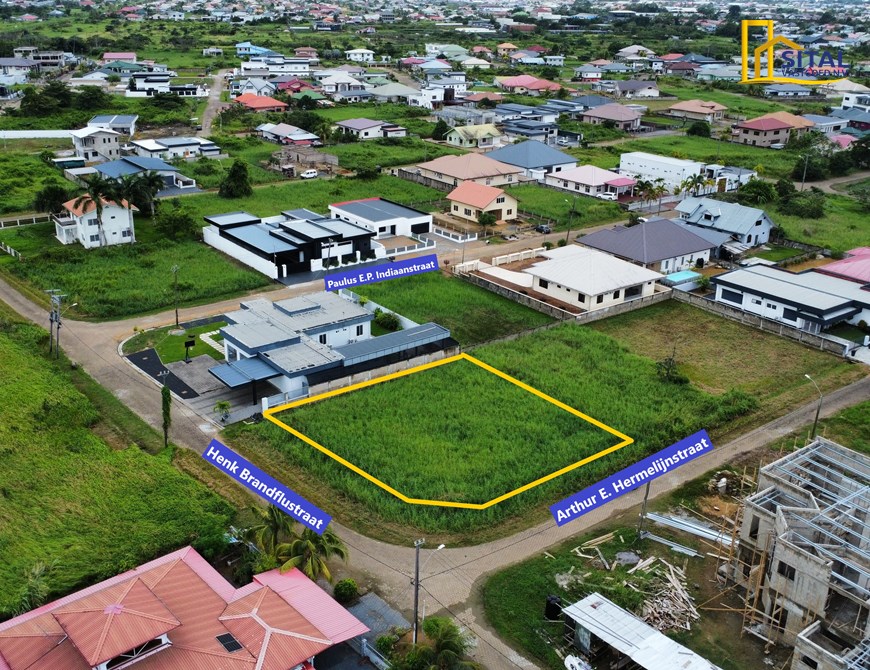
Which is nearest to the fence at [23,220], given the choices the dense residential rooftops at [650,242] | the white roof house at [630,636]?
the dense residential rooftops at [650,242]

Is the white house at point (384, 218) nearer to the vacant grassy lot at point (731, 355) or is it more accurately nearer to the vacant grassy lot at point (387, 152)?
the vacant grassy lot at point (387, 152)

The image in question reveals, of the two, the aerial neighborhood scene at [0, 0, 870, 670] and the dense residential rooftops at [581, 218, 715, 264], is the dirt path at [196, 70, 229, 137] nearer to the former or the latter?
the aerial neighborhood scene at [0, 0, 870, 670]

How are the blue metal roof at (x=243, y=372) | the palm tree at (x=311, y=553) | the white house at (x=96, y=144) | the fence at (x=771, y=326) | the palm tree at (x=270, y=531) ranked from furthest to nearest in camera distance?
the white house at (x=96, y=144) < the fence at (x=771, y=326) < the blue metal roof at (x=243, y=372) < the palm tree at (x=270, y=531) < the palm tree at (x=311, y=553)

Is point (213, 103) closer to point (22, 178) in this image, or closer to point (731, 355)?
point (22, 178)

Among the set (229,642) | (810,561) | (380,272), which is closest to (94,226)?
(380,272)

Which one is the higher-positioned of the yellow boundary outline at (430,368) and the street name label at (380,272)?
the street name label at (380,272)

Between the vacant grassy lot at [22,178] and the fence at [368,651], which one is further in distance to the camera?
the vacant grassy lot at [22,178]

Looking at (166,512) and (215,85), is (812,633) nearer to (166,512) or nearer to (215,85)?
(166,512)
